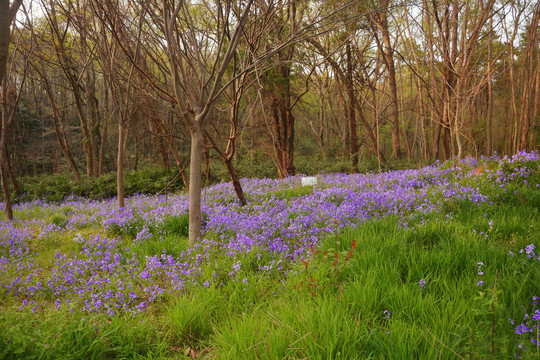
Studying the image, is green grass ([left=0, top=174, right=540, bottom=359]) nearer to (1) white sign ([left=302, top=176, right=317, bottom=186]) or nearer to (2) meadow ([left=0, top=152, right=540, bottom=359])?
(2) meadow ([left=0, top=152, right=540, bottom=359])

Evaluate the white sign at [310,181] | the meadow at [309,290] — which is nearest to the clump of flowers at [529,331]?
the meadow at [309,290]

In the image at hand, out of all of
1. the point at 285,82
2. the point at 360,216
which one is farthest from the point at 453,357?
the point at 285,82

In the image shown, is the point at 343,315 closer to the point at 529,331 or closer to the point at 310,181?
the point at 529,331

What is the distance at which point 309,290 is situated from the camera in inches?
110

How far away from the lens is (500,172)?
5.94m

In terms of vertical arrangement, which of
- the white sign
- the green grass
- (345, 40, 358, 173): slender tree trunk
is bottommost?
the green grass

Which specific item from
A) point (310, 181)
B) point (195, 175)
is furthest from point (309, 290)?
point (310, 181)

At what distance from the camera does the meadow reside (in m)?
2.00

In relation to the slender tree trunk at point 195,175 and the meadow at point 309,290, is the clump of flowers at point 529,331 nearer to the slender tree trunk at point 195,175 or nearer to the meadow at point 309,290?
the meadow at point 309,290

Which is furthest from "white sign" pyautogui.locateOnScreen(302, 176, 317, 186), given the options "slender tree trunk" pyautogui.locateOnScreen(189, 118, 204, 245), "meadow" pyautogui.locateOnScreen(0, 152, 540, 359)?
"slender tree trunk" pyautogui.locateOnScreen(189, 118, 204, 245)

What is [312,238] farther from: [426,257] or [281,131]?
[281,131]

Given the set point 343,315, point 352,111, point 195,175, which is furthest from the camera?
point 352,111

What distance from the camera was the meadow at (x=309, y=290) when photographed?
2.00 meters

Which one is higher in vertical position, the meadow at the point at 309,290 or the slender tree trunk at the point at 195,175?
the slender tree trunk at the point at 195,175
